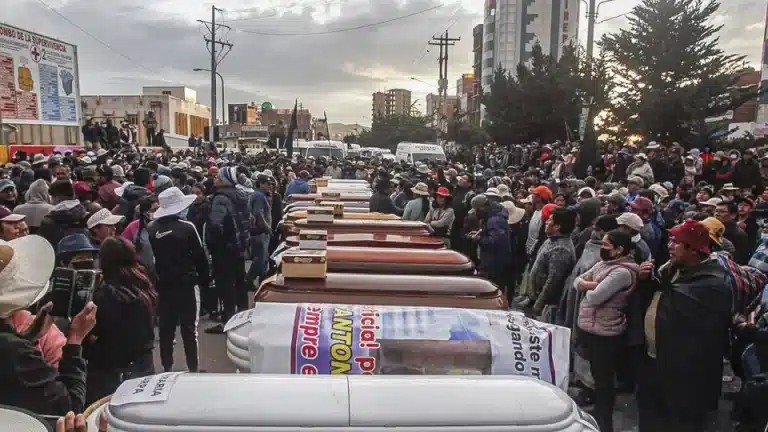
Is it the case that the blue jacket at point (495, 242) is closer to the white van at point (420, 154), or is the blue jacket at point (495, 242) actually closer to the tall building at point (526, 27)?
the white van at point (420, 154)

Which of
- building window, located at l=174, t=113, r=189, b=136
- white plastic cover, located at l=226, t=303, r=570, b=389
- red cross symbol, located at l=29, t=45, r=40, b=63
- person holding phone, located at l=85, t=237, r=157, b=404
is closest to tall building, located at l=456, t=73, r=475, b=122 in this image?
building window, located at l=174, t=113, r=189, b=136

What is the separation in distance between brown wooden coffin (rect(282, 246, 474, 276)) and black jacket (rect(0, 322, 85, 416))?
1985 mm

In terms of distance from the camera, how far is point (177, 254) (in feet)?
17.7

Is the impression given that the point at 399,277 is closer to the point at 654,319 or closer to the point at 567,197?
the point at 654,319

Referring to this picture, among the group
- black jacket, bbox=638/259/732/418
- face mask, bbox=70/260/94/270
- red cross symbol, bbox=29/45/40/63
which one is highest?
red cross symbol, bbox=29/45/40/63

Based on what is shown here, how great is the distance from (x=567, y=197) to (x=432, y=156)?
16.6 meters

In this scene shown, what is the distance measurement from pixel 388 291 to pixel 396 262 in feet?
2.37

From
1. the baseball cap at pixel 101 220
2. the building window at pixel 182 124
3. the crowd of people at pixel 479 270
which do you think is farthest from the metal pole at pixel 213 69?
the baseball cap at pixel 101 220

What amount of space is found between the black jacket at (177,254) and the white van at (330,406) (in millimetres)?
3491

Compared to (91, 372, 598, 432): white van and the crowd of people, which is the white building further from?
(91, 372, 598, 432): white van

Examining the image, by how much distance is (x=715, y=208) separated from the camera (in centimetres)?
701

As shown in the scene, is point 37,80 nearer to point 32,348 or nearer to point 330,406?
point 32,348

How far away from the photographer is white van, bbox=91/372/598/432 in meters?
1.78

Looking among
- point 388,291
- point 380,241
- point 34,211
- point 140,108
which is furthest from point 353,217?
point 140,108
